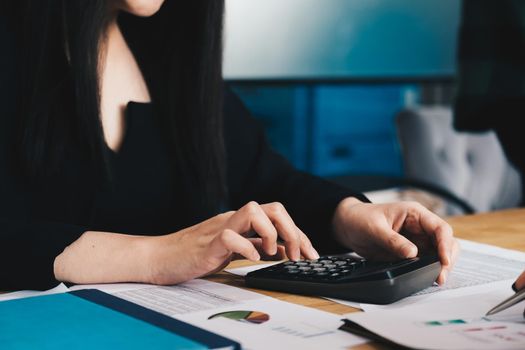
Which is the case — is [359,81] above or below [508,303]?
above

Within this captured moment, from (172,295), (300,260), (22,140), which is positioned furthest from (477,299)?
(22,140)

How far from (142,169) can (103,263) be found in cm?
41

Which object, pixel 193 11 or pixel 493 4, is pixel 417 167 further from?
pixel 193 11

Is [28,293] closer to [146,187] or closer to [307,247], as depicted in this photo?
[307,247]

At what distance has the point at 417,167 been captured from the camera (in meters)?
2.42

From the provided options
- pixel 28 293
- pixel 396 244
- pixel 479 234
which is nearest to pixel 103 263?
pixel 28 293

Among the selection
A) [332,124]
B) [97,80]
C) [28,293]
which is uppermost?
[97,80]

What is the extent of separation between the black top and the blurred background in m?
0.75

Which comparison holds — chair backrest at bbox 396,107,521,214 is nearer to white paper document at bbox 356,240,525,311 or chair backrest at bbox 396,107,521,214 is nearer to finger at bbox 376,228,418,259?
white paper document at bbox 356,240,525,311

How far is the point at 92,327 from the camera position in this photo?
0.71 meters

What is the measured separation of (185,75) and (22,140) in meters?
0.33

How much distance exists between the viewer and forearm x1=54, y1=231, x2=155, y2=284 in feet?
2.97

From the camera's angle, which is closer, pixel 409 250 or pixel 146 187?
pixel 409 250

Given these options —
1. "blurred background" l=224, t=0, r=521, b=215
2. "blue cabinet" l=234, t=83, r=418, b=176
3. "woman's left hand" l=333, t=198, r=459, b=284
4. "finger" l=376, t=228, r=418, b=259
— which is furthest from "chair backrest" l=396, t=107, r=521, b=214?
"finger" l=376, t=228, r=418, b=259
